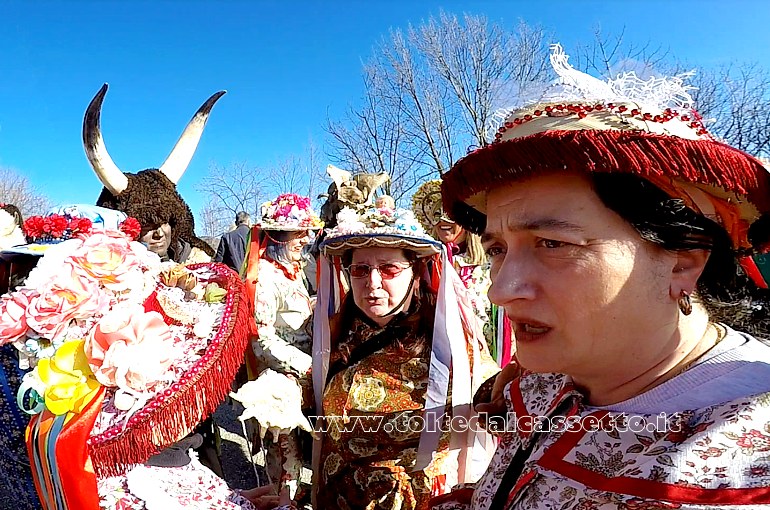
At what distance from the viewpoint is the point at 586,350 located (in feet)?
3.33

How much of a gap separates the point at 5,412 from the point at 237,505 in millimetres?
753

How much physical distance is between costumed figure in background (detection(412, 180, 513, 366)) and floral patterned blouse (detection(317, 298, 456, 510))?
1.56 meters

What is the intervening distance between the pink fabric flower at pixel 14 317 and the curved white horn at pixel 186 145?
6.81 feet

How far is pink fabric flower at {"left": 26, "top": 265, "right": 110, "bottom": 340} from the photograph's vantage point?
1475 mm

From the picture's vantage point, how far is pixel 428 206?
3.95m

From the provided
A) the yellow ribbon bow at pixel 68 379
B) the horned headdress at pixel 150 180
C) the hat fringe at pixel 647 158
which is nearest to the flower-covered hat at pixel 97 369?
the yellow ribbon bow at pixel 68 379

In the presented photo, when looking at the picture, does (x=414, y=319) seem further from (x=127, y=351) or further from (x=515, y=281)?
(x=515, y=281)

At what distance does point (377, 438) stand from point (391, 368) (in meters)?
0.30

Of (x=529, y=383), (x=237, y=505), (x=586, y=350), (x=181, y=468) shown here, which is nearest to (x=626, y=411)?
(x=586, y=350)

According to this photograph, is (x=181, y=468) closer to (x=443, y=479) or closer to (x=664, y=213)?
(x=443, y=479)

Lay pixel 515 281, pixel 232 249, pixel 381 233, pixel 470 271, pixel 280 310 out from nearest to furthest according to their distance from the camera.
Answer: pixel 515 281 → pixel 381 233 → pixel 470 271 → pixel 280 310 → pixel 232 249

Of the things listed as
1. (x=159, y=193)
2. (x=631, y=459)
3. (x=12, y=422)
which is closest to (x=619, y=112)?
(x=631, y=459)

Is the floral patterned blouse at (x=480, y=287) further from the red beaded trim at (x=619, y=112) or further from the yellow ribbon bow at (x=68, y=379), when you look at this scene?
the red beaded trim at (x=619, y=112)

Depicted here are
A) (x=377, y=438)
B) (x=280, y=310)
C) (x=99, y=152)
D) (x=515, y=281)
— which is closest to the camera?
(x=515, y=281)
